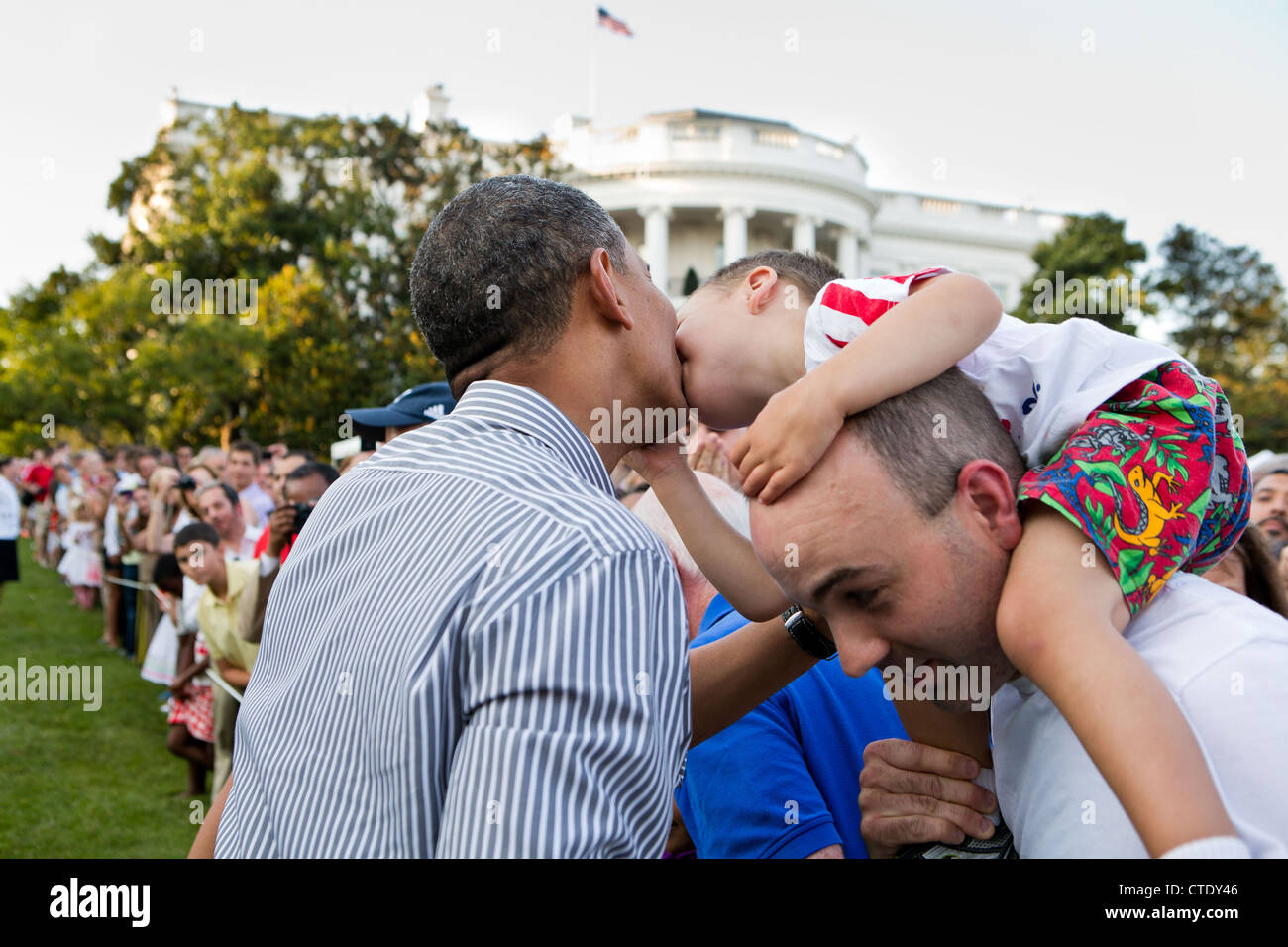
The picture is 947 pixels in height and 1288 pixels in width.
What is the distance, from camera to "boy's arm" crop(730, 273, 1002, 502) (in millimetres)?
1641

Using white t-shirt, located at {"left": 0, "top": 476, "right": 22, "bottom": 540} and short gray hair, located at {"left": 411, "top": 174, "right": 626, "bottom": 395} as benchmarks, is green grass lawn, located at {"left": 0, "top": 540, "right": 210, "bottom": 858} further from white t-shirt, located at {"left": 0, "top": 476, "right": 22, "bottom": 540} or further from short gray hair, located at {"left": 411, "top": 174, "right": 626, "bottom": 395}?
short gray hair, located at {"left": 411, "top": 174, "right": 626, "bottom": 395}

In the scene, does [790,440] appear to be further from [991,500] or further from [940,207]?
[940,207]

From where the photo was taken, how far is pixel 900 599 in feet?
5.11

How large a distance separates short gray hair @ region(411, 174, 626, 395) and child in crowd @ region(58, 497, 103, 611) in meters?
15.8

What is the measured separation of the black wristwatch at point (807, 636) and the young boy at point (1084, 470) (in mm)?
524

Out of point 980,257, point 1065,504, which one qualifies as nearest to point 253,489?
point 1065,504

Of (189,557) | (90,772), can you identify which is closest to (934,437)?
(189,557)

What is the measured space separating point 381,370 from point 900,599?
24.7m

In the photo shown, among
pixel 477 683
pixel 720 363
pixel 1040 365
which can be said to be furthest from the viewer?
pixel 720 363

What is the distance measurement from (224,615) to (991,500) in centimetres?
608

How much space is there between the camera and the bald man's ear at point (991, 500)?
1.57 m

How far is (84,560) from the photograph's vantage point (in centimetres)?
1636

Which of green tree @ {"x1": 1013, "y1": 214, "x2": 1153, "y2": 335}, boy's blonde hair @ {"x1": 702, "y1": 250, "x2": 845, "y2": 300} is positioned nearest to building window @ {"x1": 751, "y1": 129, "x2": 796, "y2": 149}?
green tree @ {"x1": 1013, "y1": 214, "x2": 1153, "y2": 335}

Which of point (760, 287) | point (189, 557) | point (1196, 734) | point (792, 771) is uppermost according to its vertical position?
point (760, 287)
